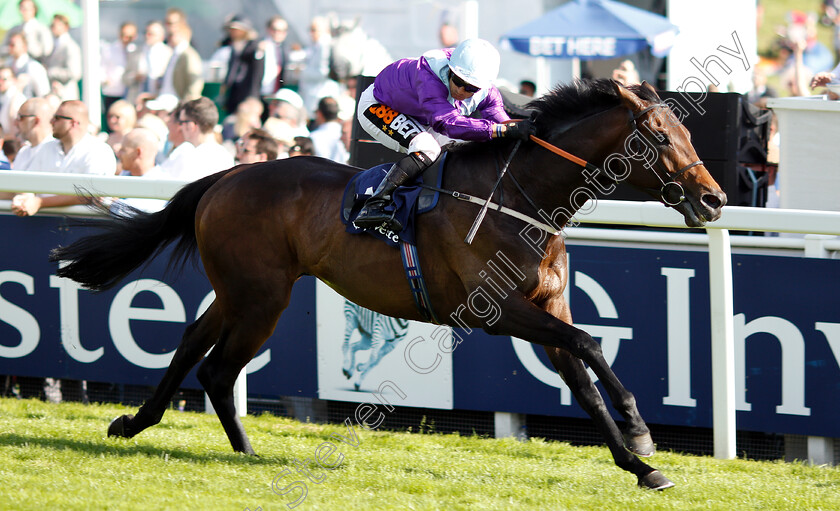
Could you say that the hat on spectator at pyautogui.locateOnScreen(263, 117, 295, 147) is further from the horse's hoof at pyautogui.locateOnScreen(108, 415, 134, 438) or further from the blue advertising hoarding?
the horse's hoof at pyautogui.locateOnScreen(108, 415, 134, 438)

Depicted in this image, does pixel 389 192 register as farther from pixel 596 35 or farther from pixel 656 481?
pixel 596 35

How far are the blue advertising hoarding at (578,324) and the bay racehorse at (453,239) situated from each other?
733mm

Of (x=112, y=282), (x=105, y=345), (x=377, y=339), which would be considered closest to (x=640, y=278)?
(x=377, y=339)

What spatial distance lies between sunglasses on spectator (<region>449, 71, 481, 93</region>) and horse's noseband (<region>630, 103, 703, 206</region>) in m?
0.68

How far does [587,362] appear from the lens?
4242 mm

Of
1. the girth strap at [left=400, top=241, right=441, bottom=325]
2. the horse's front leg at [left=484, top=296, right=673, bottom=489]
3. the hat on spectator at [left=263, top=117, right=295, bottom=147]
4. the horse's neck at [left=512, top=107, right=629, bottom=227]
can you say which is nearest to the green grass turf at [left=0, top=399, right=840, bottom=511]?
the horse's front leg at [left=484, top=296, right=673, bottom=489]

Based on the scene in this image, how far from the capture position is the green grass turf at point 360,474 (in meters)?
4.11

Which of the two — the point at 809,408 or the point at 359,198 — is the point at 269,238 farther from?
the point at 809,408

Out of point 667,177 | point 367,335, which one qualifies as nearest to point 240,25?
point 367,335

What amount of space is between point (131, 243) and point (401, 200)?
153 centimetres

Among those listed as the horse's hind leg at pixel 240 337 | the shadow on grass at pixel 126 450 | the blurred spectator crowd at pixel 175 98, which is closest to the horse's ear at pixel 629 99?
the horse's hind leg at pixel 240 337

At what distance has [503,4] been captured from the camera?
13.7m

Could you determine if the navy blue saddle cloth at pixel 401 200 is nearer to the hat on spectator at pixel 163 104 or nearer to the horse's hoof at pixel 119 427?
the horse's hoof at pixel 119 427

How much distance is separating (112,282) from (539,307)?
2.22m
